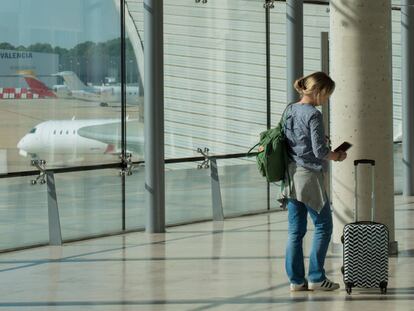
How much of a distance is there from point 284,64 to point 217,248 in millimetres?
5499

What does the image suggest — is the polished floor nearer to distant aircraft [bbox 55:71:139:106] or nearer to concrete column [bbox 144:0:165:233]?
concrete column [bbox 144:0:165:233]

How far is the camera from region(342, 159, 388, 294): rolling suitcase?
8.54 metres

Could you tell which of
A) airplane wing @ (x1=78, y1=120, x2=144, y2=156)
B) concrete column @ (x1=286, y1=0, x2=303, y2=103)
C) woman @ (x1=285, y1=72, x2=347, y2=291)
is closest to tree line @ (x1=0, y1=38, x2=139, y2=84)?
airplane wing @ (x1=78, y1=120, x2=144, y2=156)

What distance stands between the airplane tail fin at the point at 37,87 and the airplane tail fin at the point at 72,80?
0.30 meters

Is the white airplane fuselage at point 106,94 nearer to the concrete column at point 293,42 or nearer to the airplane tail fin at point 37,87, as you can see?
the airplane tail fin at point 37,87

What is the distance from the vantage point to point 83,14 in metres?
13.4

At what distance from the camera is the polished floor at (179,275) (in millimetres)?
8297

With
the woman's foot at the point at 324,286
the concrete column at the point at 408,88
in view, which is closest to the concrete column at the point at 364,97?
the woman's foot at the point at 324,286

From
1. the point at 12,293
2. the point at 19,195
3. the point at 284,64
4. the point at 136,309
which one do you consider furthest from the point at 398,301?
the point at 284,64

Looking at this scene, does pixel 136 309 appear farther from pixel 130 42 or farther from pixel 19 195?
pixel 130 42

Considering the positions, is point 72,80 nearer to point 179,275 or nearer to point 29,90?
point 29,90

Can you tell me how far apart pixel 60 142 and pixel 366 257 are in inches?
220

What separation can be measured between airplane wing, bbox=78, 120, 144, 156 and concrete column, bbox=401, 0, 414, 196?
5.44 metres

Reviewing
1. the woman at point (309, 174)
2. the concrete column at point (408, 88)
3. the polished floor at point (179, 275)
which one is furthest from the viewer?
the concrete column at point (408, 88)
